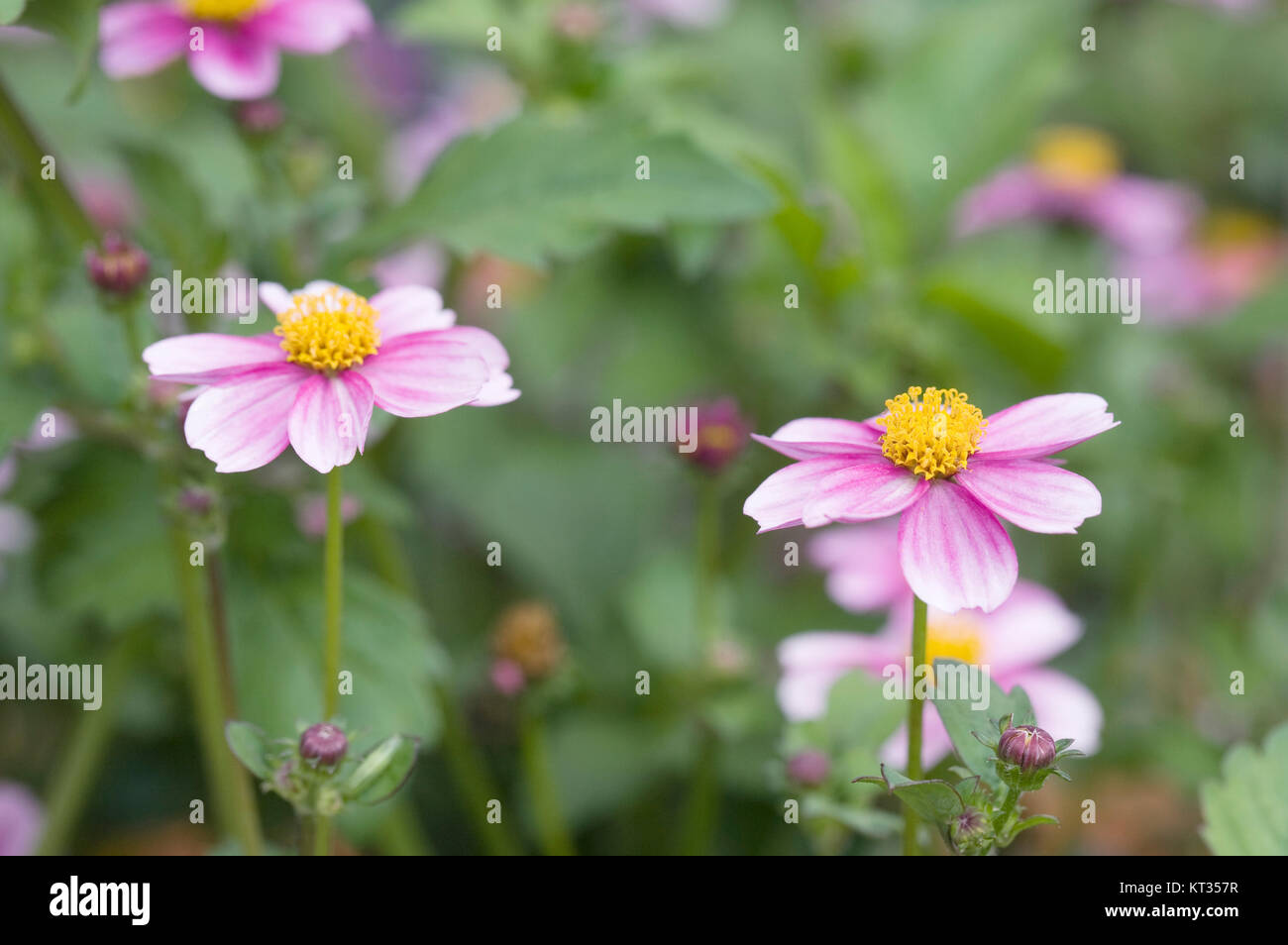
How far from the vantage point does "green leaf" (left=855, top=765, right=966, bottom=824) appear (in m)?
0.70

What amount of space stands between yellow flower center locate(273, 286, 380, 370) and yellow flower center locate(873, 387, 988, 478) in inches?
12.6

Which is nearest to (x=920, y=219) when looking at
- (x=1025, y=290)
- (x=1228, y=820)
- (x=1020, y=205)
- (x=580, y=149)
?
(x=1025, y=290)

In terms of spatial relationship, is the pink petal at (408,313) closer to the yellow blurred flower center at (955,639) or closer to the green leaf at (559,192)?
the green leaf at (559,192)

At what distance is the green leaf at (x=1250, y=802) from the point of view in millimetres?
780

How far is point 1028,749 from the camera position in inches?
26.9

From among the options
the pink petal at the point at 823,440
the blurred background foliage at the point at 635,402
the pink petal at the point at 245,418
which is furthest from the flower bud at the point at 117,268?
the pink petal at the point at 823,440

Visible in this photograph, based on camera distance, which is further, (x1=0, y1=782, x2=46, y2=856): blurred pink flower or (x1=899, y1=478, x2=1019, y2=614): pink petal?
(x1=0, y1=782, x2=46, y2=856): blurred pink flower

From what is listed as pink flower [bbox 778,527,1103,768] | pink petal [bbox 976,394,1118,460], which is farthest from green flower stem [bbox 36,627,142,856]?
pink petal [bbox 976,394,1118,460]

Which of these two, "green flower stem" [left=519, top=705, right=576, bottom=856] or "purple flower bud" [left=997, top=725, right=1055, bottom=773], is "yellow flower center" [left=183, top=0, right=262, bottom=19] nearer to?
"green flower stem" [left=519, top=705, right=576, bottom=856]

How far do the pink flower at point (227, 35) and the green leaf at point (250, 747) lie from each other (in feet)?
1.71

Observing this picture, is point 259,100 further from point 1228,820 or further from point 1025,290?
point 1228,820

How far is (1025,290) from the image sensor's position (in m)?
1.45

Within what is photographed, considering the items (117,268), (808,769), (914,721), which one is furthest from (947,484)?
(117,268)
